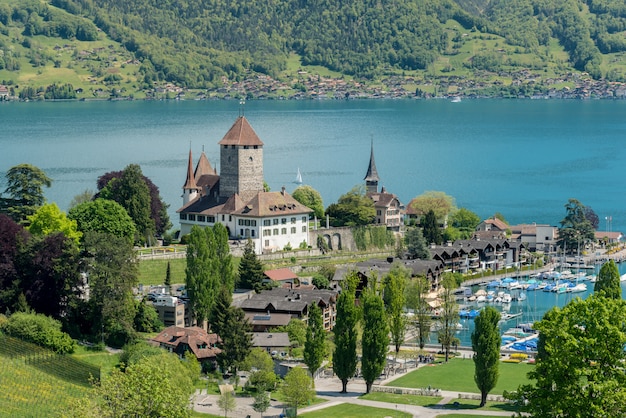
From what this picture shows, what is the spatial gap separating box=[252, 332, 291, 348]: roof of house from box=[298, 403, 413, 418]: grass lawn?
9.56 meters

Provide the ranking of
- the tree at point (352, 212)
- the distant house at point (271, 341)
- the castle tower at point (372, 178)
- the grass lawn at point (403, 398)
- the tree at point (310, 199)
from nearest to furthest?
the grass lawn at point (403, 398)
the distant house at point (271, 341)
the tree at point (352, 212)
the tree at point (310, 199)
the castle tower at point (372, 178)

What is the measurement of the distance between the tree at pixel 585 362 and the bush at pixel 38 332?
91.8ft

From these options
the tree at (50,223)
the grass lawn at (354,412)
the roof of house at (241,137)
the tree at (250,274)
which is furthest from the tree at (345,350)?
the roof of house at (241,137)

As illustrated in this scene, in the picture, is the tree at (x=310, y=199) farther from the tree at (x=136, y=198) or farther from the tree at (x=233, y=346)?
the tree at (x=233, y=346)

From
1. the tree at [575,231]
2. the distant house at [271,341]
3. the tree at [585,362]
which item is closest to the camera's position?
the tree at [585,362]

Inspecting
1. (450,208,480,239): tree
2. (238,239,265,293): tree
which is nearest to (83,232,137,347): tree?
(238,239,265,293): tree

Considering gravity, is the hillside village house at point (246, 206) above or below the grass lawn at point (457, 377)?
above

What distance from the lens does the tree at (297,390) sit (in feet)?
174

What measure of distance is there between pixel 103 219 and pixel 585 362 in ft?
142

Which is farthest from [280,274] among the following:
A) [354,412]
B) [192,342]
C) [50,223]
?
[354,412]

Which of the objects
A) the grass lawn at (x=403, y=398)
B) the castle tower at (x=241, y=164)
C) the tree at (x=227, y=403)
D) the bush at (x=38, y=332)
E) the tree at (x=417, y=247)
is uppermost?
the castle tower at (x=241, y=164)

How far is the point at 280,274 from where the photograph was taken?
7669 centimetres

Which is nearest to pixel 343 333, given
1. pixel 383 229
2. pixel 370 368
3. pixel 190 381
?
pixel 370 368

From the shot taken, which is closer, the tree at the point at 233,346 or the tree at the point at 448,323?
the tree at the point at 233,346
